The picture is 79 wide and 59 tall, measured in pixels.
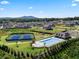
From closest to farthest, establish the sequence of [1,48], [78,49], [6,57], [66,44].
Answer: [6,57], [78,49], [1,48], [66,44]

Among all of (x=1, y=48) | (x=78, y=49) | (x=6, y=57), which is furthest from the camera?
(x=1, y=48)

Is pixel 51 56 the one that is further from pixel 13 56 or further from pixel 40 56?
pixel 13 56

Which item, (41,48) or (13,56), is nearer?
(13,56)

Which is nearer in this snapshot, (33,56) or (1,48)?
(33,56)

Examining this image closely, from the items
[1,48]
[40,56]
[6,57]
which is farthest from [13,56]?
[1,48]

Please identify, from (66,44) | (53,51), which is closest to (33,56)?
(53,51)

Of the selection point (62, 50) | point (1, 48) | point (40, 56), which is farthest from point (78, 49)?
point (1, 48)

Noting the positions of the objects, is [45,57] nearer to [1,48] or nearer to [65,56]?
[65,56]

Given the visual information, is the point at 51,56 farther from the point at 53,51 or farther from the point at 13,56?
the point at 13,56

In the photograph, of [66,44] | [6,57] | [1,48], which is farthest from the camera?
[66,44]
